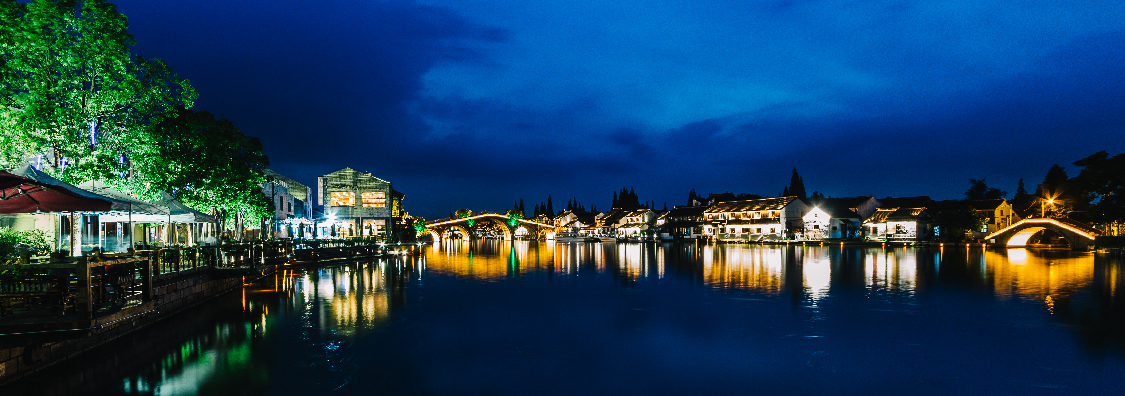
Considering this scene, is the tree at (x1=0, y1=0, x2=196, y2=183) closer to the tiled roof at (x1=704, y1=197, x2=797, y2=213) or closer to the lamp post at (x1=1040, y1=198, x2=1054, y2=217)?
the lamp post at (x1=1040, y1=198, x2=1054, y2=217)

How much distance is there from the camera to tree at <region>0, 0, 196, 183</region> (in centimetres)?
1507

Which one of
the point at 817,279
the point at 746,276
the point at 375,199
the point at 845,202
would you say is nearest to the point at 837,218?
the point at 845,202

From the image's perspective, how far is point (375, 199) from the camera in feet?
200

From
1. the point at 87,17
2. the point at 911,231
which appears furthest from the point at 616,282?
the point at 911,231

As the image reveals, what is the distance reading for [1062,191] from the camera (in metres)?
62.2

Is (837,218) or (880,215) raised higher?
(880,215)

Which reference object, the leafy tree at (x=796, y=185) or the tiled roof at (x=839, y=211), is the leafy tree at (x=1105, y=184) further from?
the leafy tree at (x=796, y=185)

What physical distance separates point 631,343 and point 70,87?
56.7 ft

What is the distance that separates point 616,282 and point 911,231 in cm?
5713

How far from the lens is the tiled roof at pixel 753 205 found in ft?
282

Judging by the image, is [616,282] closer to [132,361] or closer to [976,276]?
[976,276]

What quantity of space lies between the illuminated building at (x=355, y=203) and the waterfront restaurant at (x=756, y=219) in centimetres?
5044

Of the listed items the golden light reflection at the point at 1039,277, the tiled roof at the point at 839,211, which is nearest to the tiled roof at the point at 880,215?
the tiled roof at the point at 839,211

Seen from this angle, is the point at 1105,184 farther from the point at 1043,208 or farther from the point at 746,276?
the point at 746,276
